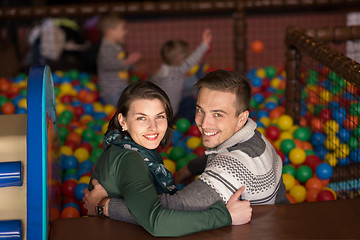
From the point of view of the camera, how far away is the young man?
1.50 m

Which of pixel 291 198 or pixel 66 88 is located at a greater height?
pixel 66 88

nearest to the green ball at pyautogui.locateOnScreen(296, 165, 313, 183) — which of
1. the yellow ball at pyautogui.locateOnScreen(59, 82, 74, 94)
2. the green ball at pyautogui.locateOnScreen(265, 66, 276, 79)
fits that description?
the green ball at pyautogui.locateOnScreen(265, 66, 276, 79)

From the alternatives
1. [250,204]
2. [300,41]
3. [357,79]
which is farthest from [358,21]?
[250,204]

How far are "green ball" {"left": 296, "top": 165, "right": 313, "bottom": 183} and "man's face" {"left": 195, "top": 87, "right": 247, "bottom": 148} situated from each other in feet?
3.73

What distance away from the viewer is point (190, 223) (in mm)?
1424

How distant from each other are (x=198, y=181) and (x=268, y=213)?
26 cm

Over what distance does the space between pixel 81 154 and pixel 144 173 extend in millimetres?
1554

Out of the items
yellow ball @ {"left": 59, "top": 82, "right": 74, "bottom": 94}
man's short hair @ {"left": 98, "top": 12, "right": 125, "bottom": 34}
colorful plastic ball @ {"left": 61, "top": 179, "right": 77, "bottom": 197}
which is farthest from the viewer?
yellow ball @ {"left": 59, "top": 82, "right": 74, "bottom": 94}

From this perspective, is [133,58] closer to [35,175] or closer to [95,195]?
[95,195]

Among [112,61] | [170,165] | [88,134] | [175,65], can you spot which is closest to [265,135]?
[170,165]

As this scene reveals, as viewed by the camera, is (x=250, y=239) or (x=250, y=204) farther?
(x=250, y=204)

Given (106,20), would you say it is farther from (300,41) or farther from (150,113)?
(150,113)

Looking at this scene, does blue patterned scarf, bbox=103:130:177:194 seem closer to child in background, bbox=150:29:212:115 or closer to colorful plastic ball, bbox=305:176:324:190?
colorful plastic ball, bbox=305:176:324:190

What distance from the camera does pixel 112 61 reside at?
13.1 feet
